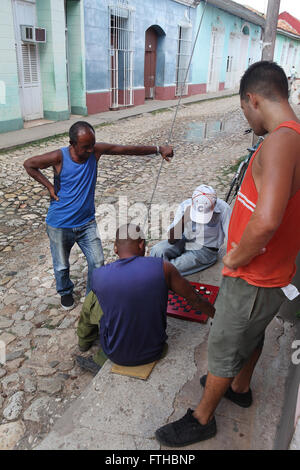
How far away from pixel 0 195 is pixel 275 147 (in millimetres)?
5368

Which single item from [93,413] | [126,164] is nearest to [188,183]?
[126,164]

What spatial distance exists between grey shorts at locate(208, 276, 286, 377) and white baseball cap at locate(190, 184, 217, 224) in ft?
5.58

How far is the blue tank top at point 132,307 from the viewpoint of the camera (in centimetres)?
220

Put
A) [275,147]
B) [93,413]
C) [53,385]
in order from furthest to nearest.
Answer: [53,385] → [93,413] → [275,147]

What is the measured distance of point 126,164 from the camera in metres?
7.97

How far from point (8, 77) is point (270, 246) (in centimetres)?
959

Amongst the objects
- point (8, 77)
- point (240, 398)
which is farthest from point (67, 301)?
point (8, 77)

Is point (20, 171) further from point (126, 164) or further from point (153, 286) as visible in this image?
point (153, 286)

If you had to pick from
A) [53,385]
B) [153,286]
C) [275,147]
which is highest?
[275,147]

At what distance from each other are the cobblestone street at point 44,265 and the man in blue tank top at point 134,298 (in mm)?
638

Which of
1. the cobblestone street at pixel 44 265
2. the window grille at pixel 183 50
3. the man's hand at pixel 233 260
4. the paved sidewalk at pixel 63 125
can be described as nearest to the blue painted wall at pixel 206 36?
the window grille at pixel 183 50

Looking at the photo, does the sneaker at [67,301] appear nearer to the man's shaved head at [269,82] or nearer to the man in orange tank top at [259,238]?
the man in orange tank top at [259,238]

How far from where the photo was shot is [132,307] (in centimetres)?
224

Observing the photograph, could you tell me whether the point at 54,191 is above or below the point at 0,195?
above
